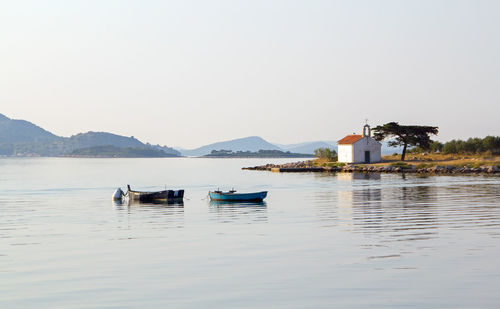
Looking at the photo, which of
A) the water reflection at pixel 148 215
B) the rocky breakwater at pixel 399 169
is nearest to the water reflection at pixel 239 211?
the water reflection at pixel 148 215

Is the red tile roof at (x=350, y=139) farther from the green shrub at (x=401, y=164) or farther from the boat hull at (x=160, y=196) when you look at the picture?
the boat hull at (x=160, y=196)

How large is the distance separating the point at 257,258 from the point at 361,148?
10316cm

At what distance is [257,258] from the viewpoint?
82.8 feet

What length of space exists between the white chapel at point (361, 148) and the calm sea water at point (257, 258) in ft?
251

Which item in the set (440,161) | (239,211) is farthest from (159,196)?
(440,161)

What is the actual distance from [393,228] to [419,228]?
1.40m

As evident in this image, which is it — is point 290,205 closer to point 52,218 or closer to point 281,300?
point 52,218

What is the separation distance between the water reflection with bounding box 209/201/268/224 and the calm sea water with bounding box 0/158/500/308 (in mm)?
210

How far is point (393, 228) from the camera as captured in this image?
112ft

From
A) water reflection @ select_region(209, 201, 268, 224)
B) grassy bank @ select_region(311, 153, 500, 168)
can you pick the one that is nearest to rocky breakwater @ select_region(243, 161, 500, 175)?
grassy bank @ select_region(311, 153, 500, 168)

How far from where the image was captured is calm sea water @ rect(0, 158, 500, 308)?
18.4 metres

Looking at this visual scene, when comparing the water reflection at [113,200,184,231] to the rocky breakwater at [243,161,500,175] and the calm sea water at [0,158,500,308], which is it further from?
the rocky breakwater at [243,161,500,175]

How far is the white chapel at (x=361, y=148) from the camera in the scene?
124688 millimetres

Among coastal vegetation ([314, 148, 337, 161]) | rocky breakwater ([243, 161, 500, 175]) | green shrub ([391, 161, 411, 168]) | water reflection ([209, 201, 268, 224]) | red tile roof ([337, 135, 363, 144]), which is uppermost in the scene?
red tile roof ([337, 135, 363, 144])
